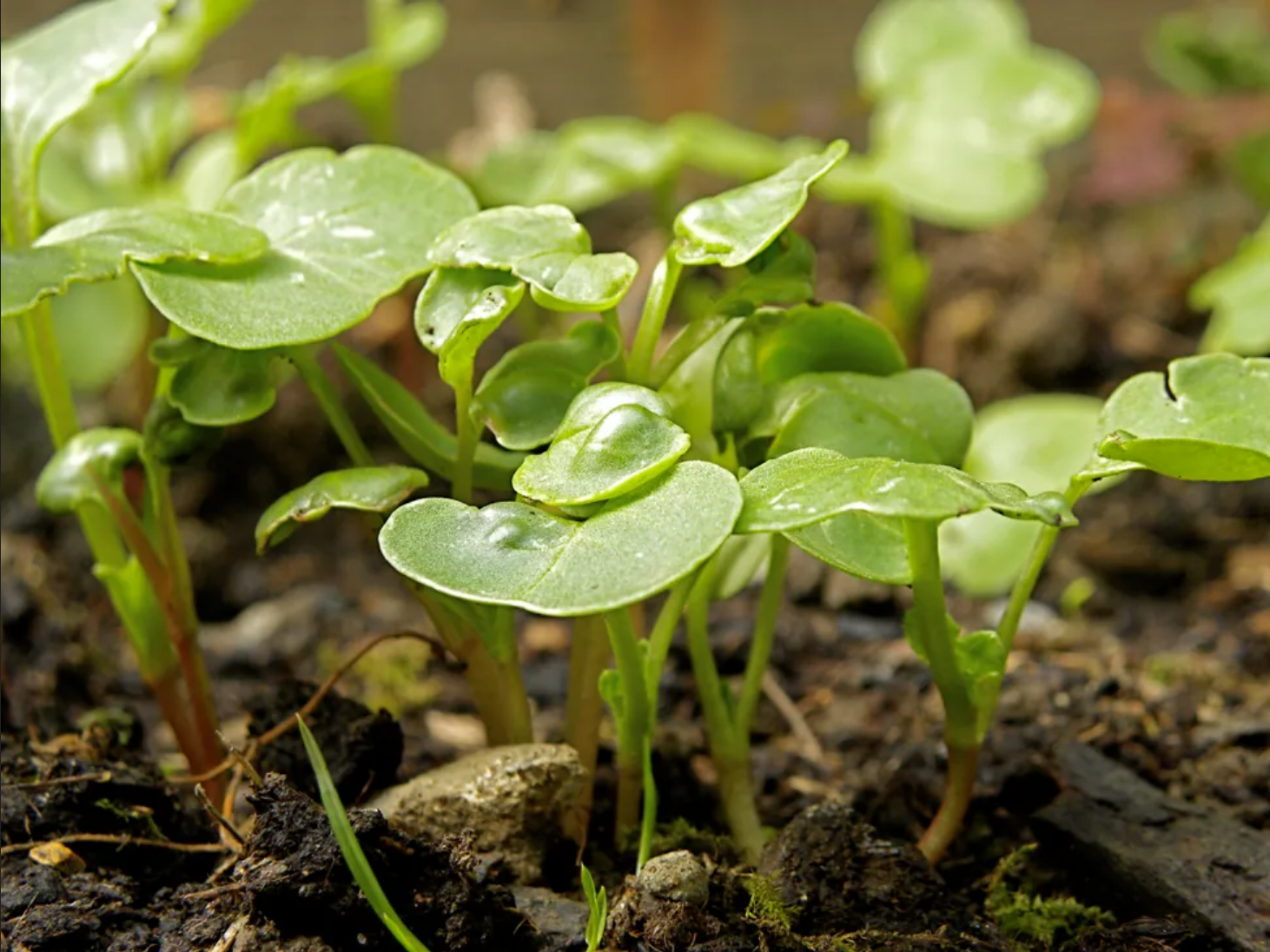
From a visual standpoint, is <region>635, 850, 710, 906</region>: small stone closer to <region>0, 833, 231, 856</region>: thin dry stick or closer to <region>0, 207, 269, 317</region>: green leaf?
<region>0, 833, 231, 856</region>: thin dry stick

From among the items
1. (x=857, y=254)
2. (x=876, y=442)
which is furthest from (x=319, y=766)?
(x=857, y=254)

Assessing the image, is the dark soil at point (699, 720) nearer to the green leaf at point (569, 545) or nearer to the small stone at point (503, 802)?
the small stone at point (503, 802)

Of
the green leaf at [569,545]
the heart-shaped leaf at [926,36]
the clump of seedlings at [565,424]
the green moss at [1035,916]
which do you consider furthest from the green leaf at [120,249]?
the heart-shaped leaf at [926,36]

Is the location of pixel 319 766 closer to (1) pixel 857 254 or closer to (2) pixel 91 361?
(2) pixel 91 361

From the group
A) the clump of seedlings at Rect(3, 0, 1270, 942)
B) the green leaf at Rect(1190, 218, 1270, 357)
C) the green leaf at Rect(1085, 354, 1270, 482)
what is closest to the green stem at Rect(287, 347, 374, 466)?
the clump of seedlings at Rect(3, 0, 1270, 942)

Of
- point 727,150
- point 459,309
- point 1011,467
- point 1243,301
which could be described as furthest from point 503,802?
point 1243,301

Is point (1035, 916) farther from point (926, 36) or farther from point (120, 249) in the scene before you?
point (926, 36)

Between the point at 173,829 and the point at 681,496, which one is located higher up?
the point at 681,496
